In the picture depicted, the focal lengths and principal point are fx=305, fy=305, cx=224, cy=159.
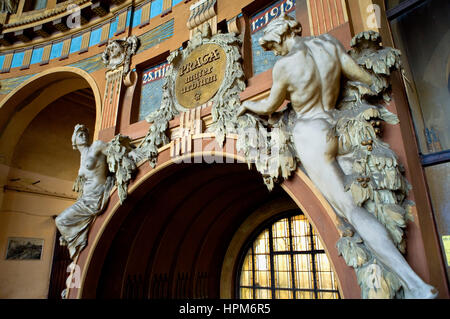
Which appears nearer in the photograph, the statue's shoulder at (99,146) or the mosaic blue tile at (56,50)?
the statue's shoulder at (99,146)

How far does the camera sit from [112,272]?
3.92 meters

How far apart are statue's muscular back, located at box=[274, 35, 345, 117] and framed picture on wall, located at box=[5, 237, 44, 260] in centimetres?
641

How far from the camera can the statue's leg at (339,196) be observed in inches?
62.9

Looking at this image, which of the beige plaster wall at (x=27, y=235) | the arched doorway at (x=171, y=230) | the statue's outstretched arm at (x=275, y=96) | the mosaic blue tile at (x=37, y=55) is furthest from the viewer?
the beige plaster wall at (x=27, y=235)

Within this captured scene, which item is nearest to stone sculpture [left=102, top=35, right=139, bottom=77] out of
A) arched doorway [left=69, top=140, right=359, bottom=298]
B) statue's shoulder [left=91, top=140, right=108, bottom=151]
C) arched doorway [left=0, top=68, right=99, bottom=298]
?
arched doorway [left=0, top=68, right=99, bottom=298]

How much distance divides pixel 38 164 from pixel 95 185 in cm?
395

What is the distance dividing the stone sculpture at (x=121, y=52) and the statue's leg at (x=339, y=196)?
3.31 metres

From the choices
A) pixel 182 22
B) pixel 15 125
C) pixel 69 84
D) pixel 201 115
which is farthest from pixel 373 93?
pixel 15 125

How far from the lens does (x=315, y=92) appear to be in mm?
2201

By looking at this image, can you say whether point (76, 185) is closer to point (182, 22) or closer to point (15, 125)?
point (182, 22)

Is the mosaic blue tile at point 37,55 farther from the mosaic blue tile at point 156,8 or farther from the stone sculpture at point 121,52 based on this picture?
the mosaic blue tile at point 156,8

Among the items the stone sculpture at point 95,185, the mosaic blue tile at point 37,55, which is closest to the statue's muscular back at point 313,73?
the stone sculpture at point 95,185

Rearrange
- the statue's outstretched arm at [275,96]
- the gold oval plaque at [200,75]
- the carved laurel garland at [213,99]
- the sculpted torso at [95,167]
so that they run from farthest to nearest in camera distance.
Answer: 1. the sculpted torso at [95,167]
2. the gold oval plaque at [200,75]
3. the carved laurel garland at [213,99]
4. the statue's outstretched arm at [275,96]

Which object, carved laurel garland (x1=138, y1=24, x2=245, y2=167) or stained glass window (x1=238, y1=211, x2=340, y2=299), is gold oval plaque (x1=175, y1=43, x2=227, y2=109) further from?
stained glass window (x1=238, y1=211, x2=340, y2=299)
